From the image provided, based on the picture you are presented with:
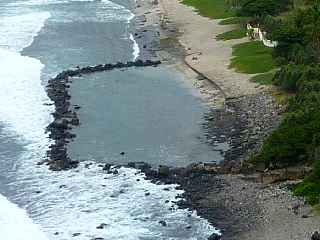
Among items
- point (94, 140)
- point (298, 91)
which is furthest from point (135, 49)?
point (94, 140)

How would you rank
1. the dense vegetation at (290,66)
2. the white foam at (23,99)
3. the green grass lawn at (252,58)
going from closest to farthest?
the dense vegetation at (290,66)
the white foam at (23,99)
the green grass lawn at (252,58)

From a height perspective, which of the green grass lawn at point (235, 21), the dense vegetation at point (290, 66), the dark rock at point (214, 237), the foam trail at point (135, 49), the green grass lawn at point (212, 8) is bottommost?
the foam trail at point (135, 49)

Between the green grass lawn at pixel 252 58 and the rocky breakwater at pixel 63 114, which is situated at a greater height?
the green grass lawn at pixel 252 58

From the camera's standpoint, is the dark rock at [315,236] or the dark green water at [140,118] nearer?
the dark rock at [315,236]

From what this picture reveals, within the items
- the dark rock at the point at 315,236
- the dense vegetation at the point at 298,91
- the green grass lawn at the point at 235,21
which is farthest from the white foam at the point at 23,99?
the dark rock at the point at 315,236

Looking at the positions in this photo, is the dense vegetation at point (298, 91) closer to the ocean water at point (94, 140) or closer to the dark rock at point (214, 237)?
the dark rock at point (214, 237)

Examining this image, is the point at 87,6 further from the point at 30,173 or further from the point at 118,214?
the point at 118,214

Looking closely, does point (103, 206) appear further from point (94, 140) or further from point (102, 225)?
point (94, 140)
